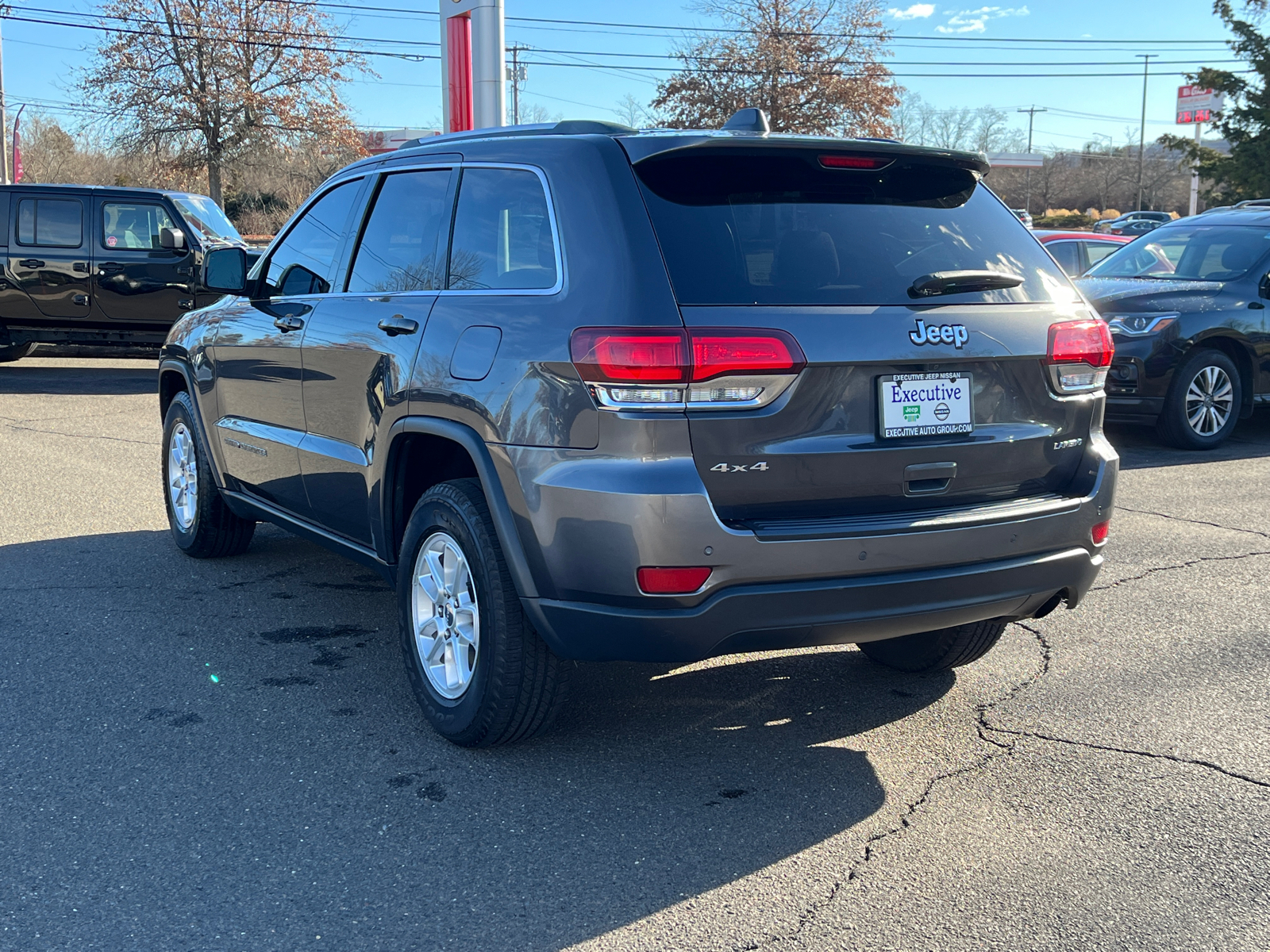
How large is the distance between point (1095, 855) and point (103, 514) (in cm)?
588

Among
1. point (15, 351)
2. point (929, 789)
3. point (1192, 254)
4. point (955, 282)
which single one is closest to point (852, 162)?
point (955, 282)

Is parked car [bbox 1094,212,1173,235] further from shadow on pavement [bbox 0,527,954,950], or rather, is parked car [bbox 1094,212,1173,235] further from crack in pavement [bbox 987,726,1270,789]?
shadow on pavement [bbox 0,527,954,950]

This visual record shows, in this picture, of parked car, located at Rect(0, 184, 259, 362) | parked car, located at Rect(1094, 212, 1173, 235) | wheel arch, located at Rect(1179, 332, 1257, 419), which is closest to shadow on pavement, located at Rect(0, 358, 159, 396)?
parked car, located at Rect(0, 184, 259, 362)

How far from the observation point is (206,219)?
14.4m

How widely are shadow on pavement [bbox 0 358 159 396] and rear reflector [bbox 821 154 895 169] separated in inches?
395

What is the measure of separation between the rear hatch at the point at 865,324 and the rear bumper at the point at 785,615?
19 cm

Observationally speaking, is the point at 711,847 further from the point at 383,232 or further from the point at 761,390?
the point at 383,232

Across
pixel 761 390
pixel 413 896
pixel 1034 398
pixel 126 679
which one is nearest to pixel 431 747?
pixel 413 896

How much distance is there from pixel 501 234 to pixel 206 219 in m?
11.9

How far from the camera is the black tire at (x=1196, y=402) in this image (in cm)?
941

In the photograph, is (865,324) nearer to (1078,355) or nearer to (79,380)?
(1078,355)

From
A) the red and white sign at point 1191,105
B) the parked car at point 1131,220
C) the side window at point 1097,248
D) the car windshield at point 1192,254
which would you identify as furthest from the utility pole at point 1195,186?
the car windshield at point 1192,254

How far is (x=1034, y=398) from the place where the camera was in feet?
11.7

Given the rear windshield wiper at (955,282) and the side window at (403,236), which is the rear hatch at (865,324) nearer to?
the rear windshield wiper at (955,282)
